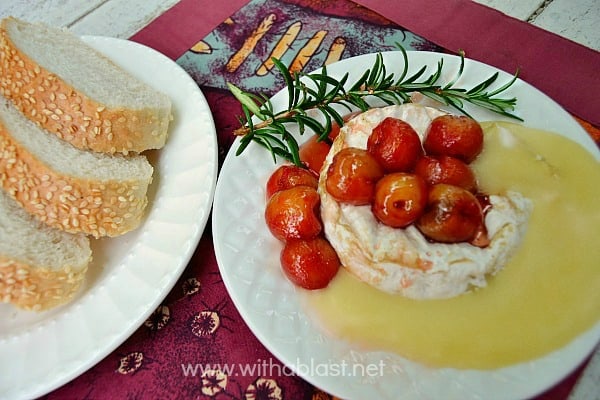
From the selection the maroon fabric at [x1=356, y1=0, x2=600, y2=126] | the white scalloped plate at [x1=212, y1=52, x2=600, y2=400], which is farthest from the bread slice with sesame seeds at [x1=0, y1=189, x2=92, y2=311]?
the maroon fabric at [x1=356, y1=0, x2=600, y2=126]

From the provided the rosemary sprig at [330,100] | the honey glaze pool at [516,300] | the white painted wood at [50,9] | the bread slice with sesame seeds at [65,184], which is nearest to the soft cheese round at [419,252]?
the honey glaze pool at [516,300]

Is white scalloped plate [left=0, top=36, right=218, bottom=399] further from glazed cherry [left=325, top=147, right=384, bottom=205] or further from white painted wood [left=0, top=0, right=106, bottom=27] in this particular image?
white painted wood [left=0, top=0, right=106, bottom=27]

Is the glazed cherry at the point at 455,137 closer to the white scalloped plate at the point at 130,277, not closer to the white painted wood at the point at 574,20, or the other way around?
the white scalloped plate at the point at 130,277

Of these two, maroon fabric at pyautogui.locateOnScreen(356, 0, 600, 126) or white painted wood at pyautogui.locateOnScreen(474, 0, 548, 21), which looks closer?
maroon fabric at pyautogui.locateOnScreen(356, 0, 600, 126)

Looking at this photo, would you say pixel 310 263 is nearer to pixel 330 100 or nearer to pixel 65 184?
pixel 330 100

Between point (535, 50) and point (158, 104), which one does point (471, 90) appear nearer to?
point (535, 50)

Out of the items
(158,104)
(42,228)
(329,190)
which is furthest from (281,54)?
(42,228)
